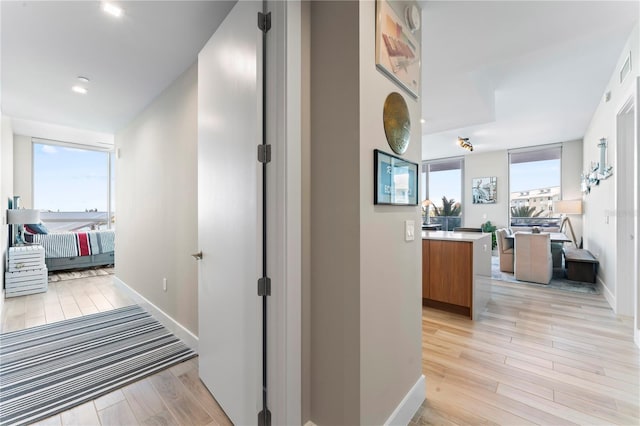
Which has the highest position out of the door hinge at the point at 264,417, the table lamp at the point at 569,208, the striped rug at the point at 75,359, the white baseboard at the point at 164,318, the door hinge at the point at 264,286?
the table lamp at the point at 569,208

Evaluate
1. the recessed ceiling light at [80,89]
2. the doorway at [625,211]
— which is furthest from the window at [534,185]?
the recessed ceiling light at [80,89]

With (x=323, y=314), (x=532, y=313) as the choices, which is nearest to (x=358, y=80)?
(x=323, y=314)

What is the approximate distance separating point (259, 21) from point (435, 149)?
680 cm

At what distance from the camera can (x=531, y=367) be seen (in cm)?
214

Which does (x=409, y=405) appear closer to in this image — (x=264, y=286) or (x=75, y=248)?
(x=264, y=286)

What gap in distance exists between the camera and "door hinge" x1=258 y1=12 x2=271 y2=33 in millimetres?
1408

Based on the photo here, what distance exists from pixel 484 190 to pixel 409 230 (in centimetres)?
731

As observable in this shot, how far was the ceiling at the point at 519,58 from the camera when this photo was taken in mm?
2020

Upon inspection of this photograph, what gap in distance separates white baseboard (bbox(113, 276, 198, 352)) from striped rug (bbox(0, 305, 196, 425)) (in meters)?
0.05

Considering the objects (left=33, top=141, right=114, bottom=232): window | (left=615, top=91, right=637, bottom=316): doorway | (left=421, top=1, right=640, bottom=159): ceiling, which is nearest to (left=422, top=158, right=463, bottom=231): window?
(left=421, top=1, right=640, bottom=159): ceiling

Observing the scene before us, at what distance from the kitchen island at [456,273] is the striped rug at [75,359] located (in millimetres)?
2603

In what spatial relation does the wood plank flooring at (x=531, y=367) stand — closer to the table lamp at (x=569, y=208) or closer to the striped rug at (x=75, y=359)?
the striped rug at (x=75, y=359)

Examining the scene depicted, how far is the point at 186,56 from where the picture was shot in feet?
8.01

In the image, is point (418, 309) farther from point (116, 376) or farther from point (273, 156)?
point (116, 376)
